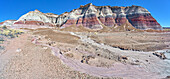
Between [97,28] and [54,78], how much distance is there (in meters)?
66.9

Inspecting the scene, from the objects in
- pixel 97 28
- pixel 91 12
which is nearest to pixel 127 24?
pixel 97 28

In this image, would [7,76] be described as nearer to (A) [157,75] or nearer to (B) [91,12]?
(A) [157,75]

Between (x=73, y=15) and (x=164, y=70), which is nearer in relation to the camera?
(x=164, y=70)

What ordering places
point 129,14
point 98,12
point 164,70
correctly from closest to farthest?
point 164,70, point 129,14, point 98,12

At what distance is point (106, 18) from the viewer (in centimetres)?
8006

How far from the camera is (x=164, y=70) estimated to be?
32.9 ft

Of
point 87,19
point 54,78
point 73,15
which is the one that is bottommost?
point 54,78

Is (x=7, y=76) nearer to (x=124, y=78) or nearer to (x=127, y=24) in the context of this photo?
(x=124, y=78)

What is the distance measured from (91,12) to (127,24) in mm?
36348

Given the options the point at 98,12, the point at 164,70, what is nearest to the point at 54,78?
the point at 164,70

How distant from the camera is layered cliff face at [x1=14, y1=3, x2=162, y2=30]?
7075 centimetres

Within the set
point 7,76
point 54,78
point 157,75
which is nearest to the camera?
point 7,76

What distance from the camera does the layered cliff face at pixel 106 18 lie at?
70.8 meters

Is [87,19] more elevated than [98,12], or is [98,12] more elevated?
[98,12]
